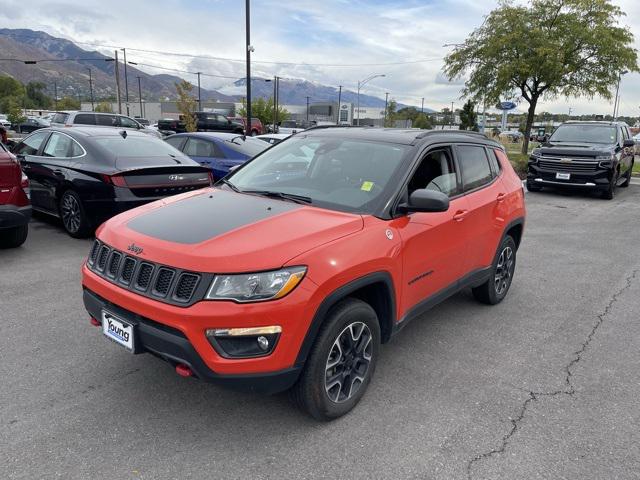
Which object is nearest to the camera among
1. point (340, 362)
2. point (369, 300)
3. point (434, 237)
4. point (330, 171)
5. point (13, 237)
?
point (340, 362)

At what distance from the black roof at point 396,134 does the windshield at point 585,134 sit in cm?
1051

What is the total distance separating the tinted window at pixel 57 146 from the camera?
7.11m

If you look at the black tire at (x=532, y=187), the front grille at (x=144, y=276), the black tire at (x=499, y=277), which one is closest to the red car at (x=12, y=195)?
the front grille at (x=144, y=276)

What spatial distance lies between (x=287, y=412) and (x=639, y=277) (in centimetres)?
519

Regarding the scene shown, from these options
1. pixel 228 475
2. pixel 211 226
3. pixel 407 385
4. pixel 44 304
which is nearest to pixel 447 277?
pixel 407 385

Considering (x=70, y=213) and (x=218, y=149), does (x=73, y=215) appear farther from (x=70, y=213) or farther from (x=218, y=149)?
(x=218, y=149)

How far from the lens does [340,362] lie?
2971 mm

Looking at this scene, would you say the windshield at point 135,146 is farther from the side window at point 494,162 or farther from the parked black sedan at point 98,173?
the side window at point 494,162

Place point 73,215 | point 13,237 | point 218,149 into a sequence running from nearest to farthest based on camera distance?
point 13,237, point 73,215, point 218,149

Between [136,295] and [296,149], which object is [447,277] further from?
[136,295]

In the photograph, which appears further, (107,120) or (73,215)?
(107,120)

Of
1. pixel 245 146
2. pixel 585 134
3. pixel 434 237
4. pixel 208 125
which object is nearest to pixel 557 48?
pixel 585 134

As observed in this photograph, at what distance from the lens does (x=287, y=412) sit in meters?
3.08

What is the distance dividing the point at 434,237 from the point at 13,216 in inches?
190
